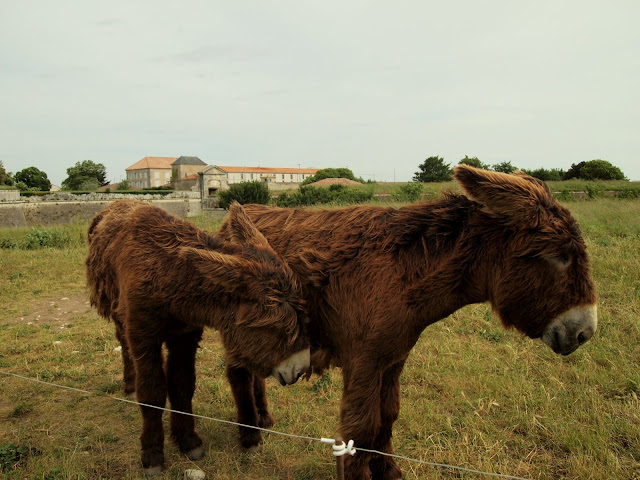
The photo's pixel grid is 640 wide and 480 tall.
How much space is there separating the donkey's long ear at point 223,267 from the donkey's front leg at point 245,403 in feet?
4.60

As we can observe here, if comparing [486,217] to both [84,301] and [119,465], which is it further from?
[84,301]

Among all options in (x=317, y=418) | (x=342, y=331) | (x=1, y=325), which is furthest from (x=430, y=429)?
(x=1, y=325)

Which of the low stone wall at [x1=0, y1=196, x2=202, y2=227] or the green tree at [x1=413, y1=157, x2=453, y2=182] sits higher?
the green tree at [x1=413, y1=157, x2=453, y2=182]

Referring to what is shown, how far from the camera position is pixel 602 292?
25.2ft

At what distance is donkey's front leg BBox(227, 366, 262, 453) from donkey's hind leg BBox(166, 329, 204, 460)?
0.42m

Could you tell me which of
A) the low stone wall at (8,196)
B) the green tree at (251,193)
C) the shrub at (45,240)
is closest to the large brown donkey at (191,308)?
the shrub at (45,240)

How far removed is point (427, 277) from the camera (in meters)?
2.72

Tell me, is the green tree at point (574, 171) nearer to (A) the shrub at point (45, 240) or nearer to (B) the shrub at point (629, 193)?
(B) the shrub at point (629, 193)

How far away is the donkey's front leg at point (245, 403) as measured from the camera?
13.5 ft

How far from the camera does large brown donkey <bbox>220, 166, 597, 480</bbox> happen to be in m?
2.54

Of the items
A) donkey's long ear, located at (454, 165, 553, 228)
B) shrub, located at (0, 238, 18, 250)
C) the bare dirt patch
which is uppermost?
donkey's long ear, located at (454, 165, 553, 228)

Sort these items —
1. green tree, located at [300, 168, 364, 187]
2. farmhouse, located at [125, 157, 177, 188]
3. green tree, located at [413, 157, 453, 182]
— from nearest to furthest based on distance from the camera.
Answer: green tree, located at [413, 157, 453, 182] → green tree, located at [300, 168, 364, 187] → farmhouse, located at [125, 157, 177, 188]

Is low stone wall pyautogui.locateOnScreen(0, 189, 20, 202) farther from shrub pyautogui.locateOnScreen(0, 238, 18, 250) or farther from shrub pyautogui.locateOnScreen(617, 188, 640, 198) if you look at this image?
shrub pyautogui.locateOnScreen(617, 188, 640, 198)

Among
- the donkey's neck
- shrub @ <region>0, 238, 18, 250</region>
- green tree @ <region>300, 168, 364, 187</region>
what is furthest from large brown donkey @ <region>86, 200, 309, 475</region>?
green tree @ <region>300, 168, 364, 187</region>
